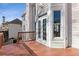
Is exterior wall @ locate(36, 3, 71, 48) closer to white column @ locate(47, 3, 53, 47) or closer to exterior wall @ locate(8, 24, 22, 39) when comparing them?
white column @ locate(47, 3, 53, 47)

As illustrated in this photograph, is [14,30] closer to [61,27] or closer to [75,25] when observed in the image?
[61,27]

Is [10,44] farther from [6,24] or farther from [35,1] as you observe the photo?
[35,1]

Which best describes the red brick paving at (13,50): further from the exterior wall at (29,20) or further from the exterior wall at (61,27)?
the exterior wall at (61,27)

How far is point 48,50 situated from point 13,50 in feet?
1.70

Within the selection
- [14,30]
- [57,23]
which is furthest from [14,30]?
[57,23]

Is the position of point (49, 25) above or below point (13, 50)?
above

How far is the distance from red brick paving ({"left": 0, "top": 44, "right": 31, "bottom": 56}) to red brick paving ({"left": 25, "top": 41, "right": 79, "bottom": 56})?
4.7 inches

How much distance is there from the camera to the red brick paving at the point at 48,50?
15.0 ft

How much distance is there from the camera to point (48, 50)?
4.72 metres

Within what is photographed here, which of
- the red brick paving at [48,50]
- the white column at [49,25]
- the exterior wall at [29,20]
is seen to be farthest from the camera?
the white column at [49,25]

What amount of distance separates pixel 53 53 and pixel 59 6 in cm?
77

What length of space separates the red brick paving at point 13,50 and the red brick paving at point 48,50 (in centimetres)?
12

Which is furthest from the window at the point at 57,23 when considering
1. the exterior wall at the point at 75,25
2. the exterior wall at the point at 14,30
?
the exterior wall at the point at 14,30

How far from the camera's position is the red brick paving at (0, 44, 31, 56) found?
15.2 ft
